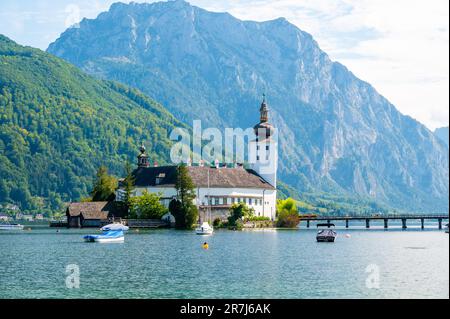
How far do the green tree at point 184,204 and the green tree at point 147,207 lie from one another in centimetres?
567

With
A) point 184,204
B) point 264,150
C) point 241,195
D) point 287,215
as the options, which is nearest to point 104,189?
point 241,195

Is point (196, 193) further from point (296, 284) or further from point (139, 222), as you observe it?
point (296, 284)

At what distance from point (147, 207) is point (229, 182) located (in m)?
19.4

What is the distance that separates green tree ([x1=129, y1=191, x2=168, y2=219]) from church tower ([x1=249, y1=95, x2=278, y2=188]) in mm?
30053

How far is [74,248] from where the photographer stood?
99938mm

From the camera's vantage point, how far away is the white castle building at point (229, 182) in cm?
17150

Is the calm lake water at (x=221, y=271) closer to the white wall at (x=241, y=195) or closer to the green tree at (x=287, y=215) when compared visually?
the white wall at (x=241, y=195)

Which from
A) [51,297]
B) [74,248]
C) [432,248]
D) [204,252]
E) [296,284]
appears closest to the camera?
[51,297]

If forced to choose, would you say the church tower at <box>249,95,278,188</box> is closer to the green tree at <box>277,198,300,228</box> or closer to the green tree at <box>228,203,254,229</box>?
the green tree at <box>277,198,300,228</box>

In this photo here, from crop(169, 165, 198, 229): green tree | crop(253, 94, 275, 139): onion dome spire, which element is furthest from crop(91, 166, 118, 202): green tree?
crop(253, 94, 275, 139): onion dome spire

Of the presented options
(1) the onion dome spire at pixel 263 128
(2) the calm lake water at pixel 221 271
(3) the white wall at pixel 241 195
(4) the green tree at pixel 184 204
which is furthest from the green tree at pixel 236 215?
(2) the calm lake water at pixel 221 271

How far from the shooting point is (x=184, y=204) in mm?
156125
